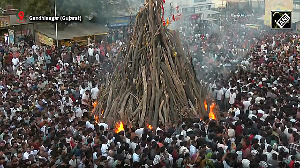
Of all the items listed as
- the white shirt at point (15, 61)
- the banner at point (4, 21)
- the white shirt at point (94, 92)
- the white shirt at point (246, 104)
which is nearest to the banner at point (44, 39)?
the banner at point (4, 21)

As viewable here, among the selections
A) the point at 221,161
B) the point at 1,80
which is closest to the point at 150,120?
the point at 221,161

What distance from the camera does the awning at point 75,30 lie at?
25.0 m

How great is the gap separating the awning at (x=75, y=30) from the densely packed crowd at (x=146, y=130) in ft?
27.0

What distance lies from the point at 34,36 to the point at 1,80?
10852 millimetres

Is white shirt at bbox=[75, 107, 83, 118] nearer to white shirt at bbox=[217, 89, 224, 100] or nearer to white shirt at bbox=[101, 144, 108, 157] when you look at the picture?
white shirt at bbox=[101, 144, 108, 157]

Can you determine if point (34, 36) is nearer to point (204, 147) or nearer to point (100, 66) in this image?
point (100, 66)

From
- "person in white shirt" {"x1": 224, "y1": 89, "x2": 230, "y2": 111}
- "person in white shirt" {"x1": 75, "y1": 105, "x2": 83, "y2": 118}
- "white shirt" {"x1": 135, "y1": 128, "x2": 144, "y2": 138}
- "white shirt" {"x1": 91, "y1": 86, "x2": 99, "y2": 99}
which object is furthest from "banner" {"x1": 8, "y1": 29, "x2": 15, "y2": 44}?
"white shirt" {"x1": 135, "y1": 128, "x2": 144, "y2": 138}

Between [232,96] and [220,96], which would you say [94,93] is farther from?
[232,96]

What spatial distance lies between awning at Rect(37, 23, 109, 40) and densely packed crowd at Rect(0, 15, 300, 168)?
324 inches

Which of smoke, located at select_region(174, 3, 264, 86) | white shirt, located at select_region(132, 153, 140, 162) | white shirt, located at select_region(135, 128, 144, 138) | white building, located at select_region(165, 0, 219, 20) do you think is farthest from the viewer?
white building, located at select_region(165, 0, 219, 20)

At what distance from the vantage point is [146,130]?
10.1 meters

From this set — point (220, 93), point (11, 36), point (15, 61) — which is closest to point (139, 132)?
point (220, 93)

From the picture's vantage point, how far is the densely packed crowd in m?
8.70

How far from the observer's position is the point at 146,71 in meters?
11.2
